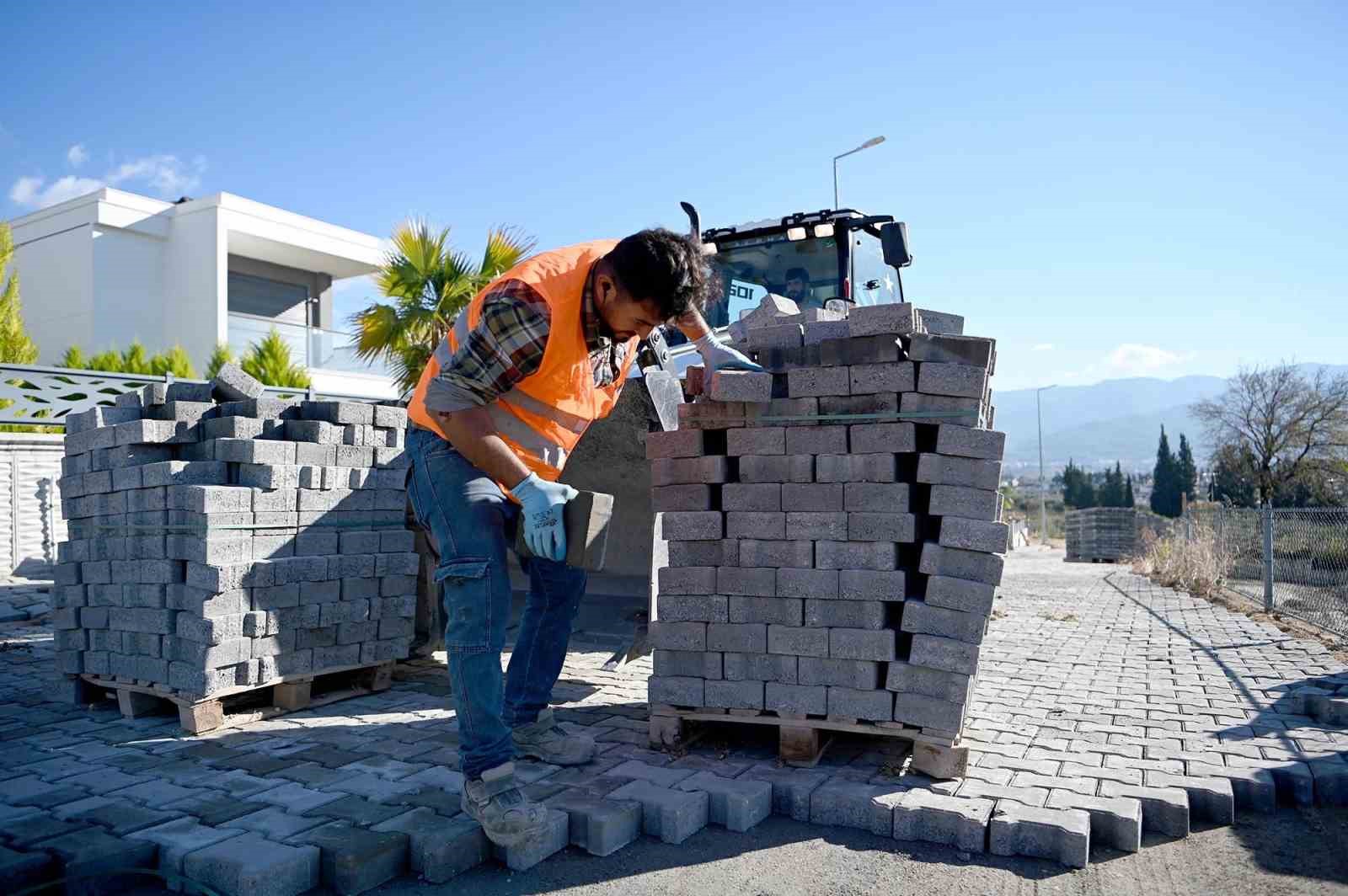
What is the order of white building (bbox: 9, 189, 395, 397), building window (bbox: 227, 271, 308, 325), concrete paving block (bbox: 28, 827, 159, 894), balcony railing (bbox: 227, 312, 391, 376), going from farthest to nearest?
building window (bbox: 227, 271, 308, 325) < balcony railing (bbox: 227, 312, 391, 376) < white building (bbox: 9, 189, 395, 397) < concrete paving block (bbox: 28, 827, 159, 894)

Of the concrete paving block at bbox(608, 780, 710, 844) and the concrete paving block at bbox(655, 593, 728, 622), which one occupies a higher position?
the concrete paving block at bbox(655, 593, 728, 622)

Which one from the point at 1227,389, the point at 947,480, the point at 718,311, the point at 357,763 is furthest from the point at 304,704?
the point at 1227,389

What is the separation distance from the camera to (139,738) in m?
4.78

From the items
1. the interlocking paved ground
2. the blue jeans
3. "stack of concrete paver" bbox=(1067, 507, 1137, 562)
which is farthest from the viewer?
"stack of concrete paver" bbox=(1067, 507, 1137, 562)

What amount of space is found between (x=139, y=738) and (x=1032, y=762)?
4449 mm

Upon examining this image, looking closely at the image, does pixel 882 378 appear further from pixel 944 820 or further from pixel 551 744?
pixel 551 744

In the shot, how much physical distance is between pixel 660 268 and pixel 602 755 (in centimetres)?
233

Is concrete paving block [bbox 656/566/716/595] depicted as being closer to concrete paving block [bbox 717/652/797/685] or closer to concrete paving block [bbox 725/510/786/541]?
concrete paving block [bbox 725/510/786/541]

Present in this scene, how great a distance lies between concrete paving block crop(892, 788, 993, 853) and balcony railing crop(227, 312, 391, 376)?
17.8m

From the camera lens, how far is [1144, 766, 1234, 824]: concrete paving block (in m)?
3.64

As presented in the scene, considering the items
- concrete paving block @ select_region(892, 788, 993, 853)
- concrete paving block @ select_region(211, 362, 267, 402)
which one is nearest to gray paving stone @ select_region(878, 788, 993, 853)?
concrete paving block @ select_region(892, 788, 993, 853)

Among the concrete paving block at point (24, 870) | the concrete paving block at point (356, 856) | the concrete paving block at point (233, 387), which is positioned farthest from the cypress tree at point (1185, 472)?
the concrete paving block at point (24, 870)

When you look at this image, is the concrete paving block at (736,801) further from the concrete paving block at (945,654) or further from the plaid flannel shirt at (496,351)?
the plaid flannel shirt at (496,351)

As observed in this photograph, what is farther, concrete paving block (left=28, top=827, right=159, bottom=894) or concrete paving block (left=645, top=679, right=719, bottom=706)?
concrete paving block (left=645, top=679, right=719, bottom=706)
